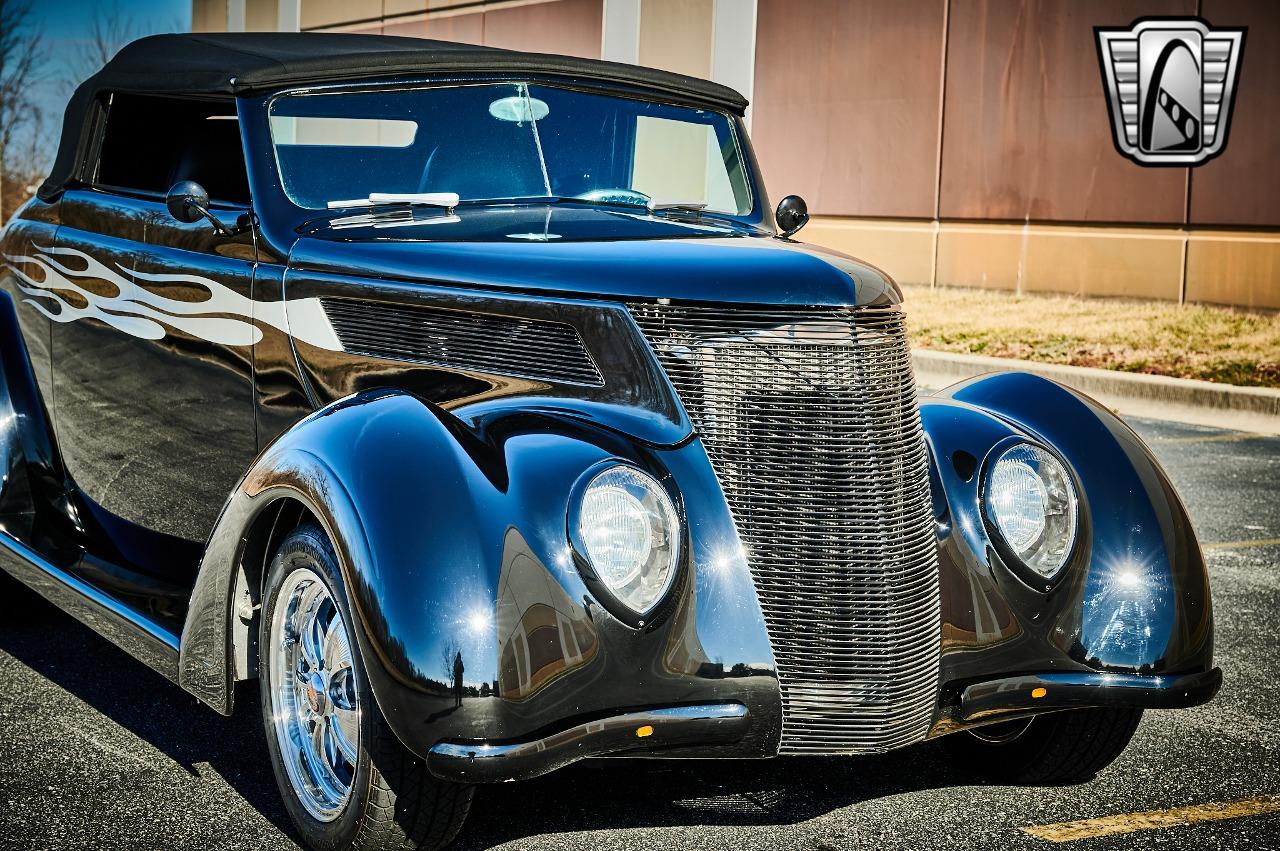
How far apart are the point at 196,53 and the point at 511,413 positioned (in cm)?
205

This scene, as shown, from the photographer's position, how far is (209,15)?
30094 mm

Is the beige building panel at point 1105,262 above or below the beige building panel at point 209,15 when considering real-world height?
below

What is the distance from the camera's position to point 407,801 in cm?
317

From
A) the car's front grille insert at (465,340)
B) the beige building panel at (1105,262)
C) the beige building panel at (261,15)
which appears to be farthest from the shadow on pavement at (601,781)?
the beige building panel at (261,15)

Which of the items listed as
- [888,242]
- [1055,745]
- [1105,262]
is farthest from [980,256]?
[1055,745]

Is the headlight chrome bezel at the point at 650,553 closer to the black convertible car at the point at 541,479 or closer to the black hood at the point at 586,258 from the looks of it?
the black convertible car at the point at 541,479

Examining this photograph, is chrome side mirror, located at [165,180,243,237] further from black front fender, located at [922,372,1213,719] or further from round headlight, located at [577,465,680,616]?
black front fender, located at [922,372,1213,719]

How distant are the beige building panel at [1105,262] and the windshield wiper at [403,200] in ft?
41.4

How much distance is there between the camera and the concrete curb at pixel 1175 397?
1103cm

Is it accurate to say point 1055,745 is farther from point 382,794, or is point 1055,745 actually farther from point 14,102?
point 14,102

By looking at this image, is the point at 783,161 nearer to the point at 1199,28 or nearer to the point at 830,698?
the point at 1199,28

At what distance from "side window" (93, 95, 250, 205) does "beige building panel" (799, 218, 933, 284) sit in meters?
12.5

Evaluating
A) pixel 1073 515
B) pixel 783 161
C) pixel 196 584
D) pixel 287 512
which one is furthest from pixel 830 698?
pixel 783 161

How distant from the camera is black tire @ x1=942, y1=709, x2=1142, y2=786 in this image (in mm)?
3896
